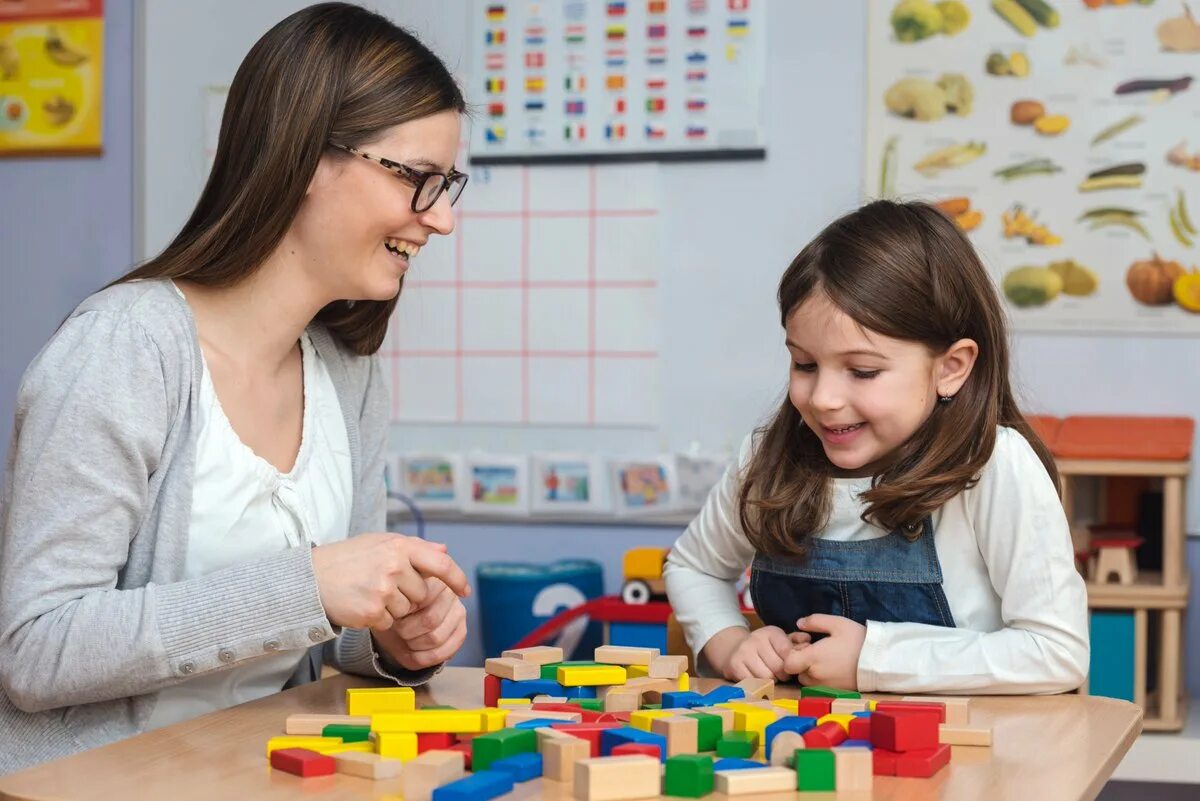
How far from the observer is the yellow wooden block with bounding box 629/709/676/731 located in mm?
1074

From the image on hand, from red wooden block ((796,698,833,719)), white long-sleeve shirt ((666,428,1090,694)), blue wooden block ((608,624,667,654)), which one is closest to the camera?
red wooden block ((796,698,833,719))

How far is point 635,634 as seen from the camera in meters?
2.57

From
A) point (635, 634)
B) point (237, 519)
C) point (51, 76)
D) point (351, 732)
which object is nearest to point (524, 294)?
point (635, 634)

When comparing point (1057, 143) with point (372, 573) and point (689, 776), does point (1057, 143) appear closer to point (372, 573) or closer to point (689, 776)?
point (372, 573)

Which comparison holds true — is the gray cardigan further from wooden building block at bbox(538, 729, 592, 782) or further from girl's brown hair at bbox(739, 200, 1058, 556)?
girl's brown hair at bbox(739, 200, 1058, 556)

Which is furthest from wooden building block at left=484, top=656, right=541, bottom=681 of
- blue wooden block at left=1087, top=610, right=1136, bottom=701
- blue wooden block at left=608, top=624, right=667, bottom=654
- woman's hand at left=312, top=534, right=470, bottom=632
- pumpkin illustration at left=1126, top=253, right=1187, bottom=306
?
pumpkin illustration at left=1126, top=253, right=1187, bottom=306

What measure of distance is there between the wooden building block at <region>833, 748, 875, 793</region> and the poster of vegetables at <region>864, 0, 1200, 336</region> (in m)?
1.89

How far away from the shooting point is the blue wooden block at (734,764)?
971 mm

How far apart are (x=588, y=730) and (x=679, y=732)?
0.07m

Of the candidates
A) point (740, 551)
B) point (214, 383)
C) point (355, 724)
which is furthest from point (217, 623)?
point (740, 551)

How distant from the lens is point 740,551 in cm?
165

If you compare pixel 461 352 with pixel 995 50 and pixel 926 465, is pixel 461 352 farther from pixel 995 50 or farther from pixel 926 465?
pixel 926 465

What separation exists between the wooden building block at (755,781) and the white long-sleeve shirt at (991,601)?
0.42m

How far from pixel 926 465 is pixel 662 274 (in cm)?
146
